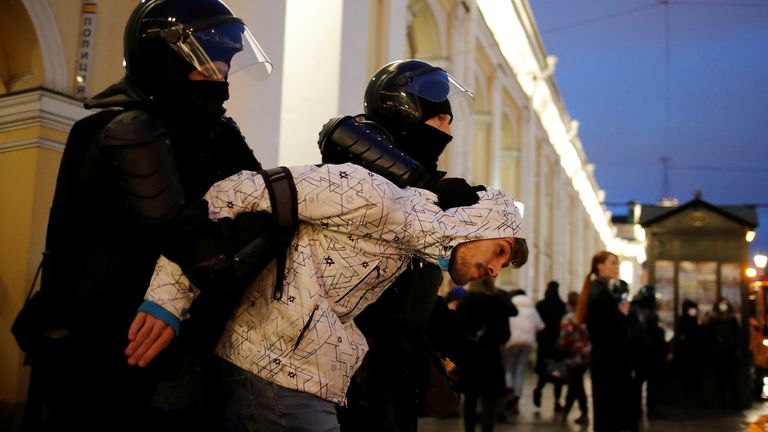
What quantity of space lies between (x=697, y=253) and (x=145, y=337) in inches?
478

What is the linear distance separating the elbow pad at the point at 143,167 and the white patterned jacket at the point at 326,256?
0.35 ft

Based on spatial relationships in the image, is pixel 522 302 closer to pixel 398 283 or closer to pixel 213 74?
pixel 398 283

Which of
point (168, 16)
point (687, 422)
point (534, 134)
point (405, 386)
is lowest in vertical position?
point (687, 422)

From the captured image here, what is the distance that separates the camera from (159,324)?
5.75 ft

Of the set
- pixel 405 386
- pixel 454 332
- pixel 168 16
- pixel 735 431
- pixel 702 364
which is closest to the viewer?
pixel 168 16

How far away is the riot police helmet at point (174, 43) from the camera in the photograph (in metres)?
2.04

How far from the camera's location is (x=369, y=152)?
222cm

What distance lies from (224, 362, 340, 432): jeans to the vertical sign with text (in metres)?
4.95

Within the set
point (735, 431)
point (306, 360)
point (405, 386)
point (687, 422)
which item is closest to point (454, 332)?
point (405, 386)

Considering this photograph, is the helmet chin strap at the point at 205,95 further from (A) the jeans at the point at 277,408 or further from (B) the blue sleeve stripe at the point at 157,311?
(A) the jeans at the point at 277,408

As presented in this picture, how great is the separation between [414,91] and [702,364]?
10.7 metres

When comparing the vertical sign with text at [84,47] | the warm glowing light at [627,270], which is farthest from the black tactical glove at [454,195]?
the warm glowing light at [627,270]

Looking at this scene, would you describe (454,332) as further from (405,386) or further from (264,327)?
(264,327)

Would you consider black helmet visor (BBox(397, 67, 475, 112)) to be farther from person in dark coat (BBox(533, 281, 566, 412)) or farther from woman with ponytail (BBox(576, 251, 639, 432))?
person in dark coat (BBox(533, 281, 566, 412))
